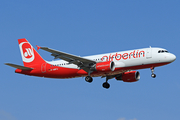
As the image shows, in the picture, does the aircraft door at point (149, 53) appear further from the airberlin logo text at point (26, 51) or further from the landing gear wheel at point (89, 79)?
the airberlin logo text at point (26, 51)

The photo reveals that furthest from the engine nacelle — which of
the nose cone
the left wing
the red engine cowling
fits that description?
the nose cone

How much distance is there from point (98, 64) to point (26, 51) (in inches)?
527

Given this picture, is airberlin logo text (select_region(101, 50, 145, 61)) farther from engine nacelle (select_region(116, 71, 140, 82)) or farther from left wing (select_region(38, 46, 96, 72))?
engine nacelle (select_region(116, 71, 140, 82))

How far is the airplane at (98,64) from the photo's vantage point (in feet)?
134

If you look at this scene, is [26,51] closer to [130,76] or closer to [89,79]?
[89,79]

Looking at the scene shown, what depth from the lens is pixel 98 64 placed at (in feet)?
138

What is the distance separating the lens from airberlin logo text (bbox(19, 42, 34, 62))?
48.9 meters

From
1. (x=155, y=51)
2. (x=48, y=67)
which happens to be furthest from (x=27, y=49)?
(x=155, y=51)

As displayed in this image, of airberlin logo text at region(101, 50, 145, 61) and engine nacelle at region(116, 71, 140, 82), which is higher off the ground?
airberlin logo text at region(101, 50, 145, 61)

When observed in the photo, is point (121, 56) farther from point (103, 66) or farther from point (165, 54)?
point (165, 54)

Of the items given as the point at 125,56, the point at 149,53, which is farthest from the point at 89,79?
the point at 149,53

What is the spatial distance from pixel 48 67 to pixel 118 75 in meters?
10.3

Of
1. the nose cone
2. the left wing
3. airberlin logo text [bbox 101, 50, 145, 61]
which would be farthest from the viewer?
airberlin logo text [bbox 101, 50, 145, 61]

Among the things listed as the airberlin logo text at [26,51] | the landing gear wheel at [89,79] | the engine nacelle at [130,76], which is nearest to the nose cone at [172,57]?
the engine nacelle at [130,76]
